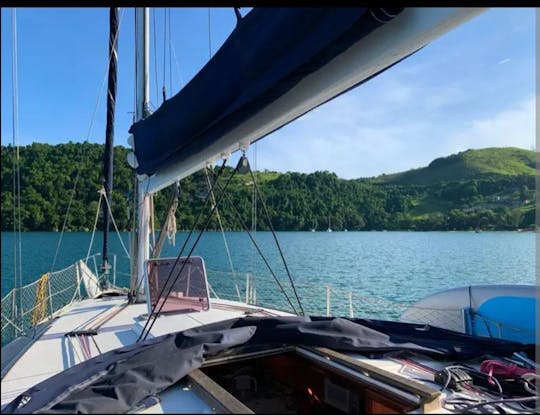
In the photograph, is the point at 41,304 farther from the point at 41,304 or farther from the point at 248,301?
the point at 248,301

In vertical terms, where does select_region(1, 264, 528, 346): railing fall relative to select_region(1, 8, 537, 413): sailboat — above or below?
below

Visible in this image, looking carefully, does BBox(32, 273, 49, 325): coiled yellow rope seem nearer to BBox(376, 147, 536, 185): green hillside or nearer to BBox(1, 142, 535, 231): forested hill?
BBox(1, 142, 535, 231): forested hill

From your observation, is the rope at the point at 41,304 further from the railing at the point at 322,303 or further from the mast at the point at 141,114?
the railing at the point at 322,303

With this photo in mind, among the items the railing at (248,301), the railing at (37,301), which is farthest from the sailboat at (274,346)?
the railing at (37,301)

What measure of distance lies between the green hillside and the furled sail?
84313 millimetres

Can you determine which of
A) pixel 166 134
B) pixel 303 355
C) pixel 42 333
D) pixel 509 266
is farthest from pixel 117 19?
pixel 509 266

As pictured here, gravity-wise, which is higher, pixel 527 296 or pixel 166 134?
pixel 166 134

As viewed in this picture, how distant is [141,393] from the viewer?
1487 millimetres

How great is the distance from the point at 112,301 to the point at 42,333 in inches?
50.3

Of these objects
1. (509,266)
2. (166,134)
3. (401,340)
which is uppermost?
(166,134)

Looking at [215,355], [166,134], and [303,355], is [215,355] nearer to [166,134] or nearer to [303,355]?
[303,355]

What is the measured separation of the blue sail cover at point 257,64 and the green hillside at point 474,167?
84337 millimetres

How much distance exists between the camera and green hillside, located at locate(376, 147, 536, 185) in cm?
8019

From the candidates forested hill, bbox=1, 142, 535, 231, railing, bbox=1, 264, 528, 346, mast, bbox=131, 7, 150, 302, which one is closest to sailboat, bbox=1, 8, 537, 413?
railing, bbox=1, 264, 528, 346
